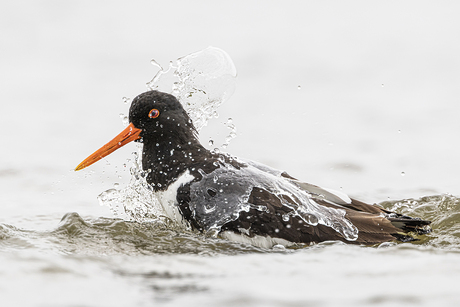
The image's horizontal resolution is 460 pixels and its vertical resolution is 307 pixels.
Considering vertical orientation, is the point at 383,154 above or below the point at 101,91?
below

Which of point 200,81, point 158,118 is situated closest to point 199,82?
point 200,81

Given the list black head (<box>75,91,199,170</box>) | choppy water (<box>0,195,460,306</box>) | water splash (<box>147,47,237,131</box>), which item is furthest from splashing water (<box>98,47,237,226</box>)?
choppy water (<box>0,195,460,306</box>)

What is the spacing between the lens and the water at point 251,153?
10.5 ft

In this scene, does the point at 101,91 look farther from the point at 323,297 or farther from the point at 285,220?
the point at 323,297

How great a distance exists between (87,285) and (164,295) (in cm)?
50

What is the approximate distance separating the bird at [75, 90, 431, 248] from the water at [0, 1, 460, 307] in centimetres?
18

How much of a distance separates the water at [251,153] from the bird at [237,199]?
0.58ft

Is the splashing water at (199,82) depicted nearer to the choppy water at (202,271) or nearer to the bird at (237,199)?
the bird at (237,199)

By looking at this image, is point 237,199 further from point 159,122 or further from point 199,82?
point 199,82

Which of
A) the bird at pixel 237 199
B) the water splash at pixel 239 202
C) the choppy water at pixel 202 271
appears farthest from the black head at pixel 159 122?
the choppy water at pixel 202 271

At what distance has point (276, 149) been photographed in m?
7.07

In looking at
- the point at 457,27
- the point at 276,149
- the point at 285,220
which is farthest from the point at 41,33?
the point at 457,27

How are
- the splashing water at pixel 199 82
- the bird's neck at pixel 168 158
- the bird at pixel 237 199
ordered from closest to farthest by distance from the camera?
1. the bird at pixel 237 199
2. the bird's neck at pixel 168 158
3. the splashing water at pixel 199 82

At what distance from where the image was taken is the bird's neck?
4.68m
